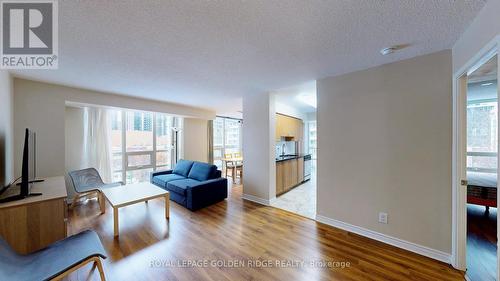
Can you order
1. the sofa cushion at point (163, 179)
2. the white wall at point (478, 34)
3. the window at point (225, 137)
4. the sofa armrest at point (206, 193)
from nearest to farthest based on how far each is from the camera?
1. the white wall at point (478, 34)
2. the sofa armrest at point (206, 193)
3. the sofa cushion at point (163, 179)
4. the window at point (225, 137)

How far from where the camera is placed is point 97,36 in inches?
66.5

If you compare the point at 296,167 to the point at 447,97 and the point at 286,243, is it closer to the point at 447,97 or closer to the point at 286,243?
the point at 286,243

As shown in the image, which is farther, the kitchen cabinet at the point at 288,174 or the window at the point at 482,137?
the kitchen cabinet at the point at 288,174

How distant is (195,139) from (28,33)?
4.64 metres

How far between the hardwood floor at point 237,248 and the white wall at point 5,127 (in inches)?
42.8

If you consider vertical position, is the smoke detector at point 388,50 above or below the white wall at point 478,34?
above

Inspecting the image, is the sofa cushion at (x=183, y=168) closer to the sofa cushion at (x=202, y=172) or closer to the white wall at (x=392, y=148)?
the sofa cushion at (x=202, y=172)

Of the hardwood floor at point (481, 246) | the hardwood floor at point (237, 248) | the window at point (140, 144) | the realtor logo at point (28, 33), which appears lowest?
the hardwood floor at point (237, 248)

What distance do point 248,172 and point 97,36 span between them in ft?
10.6

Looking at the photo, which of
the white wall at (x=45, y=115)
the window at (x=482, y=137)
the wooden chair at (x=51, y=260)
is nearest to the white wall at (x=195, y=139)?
the white wall at (x=45, y=115)

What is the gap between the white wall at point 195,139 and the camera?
5.91 meters

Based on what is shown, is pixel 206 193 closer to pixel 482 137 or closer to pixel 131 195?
pixel 131 195

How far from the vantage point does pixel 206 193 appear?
3635 millimetres

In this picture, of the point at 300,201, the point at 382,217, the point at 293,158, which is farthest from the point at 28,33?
the point at 293,158
